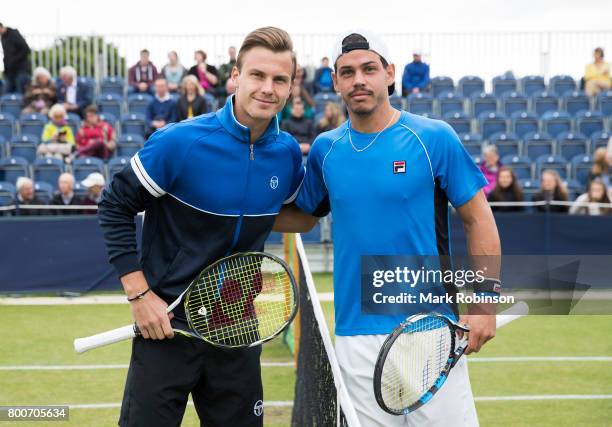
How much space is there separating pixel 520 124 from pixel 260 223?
1364 cm

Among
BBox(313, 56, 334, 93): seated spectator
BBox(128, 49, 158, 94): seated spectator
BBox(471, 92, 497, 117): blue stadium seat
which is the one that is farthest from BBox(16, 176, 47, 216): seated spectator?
BBox(471, 92, 497, 117): blue stadium seat

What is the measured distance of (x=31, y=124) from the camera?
15695 millimetres

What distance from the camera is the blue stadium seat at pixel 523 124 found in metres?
16.7

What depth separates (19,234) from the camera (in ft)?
34.7

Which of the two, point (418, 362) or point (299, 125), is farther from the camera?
point (299, 125)

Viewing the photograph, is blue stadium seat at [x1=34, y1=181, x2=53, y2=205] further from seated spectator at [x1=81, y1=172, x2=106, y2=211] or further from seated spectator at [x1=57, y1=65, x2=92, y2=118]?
seated spectator at [x1=57, y1=65, x2=92, y2=118]

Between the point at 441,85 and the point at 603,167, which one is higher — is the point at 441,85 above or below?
above

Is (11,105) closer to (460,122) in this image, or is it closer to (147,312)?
(460,122)

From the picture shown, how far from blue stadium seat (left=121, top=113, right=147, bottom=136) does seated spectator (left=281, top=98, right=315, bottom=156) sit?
3.08 m

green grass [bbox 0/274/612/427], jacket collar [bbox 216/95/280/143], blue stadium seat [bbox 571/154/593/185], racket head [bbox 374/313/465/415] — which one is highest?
jacket collar [bbox 216/95/280/143]

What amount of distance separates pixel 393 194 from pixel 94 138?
11498 millimetres

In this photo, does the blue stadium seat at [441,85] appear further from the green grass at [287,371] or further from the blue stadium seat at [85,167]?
the green grass at [287,371]

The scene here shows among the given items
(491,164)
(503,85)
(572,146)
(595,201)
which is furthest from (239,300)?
(503,85)

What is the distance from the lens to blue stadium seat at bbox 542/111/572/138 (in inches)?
658
